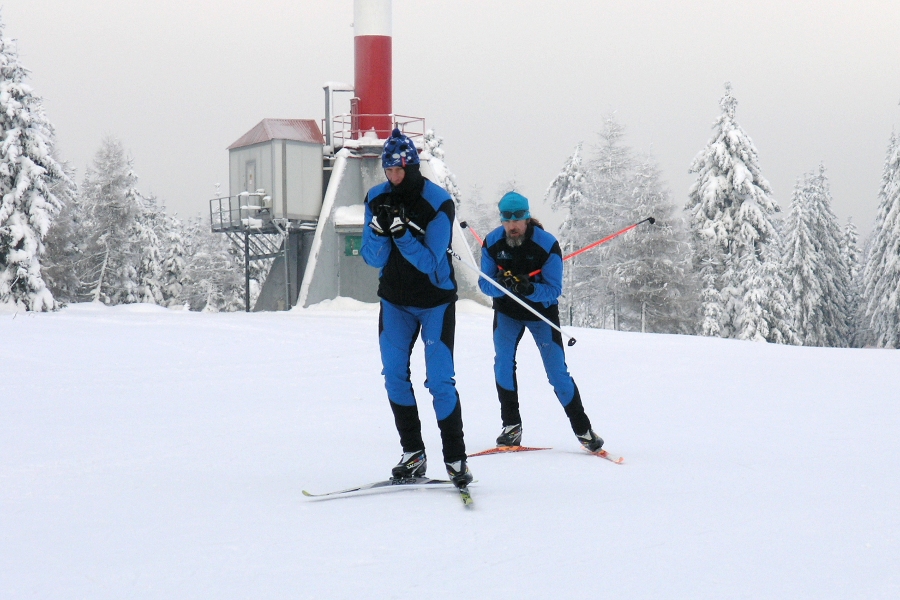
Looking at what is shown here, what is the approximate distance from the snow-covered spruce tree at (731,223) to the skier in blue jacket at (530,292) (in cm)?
3330

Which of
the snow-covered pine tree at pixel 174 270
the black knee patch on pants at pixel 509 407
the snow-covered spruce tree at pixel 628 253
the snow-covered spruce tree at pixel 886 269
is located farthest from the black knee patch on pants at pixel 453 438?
the snow-covered pine tree at pixel 174 270

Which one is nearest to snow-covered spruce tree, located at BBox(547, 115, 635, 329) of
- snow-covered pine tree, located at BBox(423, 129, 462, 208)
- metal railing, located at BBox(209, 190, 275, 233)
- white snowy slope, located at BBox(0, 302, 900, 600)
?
snow-covered pine tree, located at BBox(423, 129, 462, 208)

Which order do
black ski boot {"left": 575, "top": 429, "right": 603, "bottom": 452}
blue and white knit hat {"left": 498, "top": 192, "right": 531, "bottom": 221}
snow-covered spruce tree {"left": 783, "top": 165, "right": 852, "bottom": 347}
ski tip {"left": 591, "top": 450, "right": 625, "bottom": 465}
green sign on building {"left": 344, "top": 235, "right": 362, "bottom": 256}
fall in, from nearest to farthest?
ski tip {"left": 591, "top": 450, "right": 625, "bottom": 465} < blue and white knit hat {"left": 498, "top": 192, "right": 531, "bottom": 221} < black ski boot {"left": 575, "top": 429, "right": 603, "bottom": 452} < green sign on building {"left": 344, "top": 235, "right": 362, "bottom": 256} < snow-covered spruce tree {"left": 783, "top": 165, "right": 852, "bottom": 347}

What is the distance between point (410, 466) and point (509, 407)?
1.57 meters

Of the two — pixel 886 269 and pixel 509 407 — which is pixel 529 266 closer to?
pixel 509 407

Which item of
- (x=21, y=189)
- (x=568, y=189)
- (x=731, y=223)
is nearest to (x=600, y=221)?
(x=731, y=223)

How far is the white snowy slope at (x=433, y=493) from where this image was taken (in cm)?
324

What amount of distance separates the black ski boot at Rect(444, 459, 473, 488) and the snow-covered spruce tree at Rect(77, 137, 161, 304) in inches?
1685

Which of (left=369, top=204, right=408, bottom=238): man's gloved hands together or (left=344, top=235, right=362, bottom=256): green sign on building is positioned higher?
(left=344, top=235, right=362, bottom=256): green sign on building

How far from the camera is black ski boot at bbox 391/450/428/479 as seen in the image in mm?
4812

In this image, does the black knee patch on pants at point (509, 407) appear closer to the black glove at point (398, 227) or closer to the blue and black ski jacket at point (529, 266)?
the blue and black ski jacket at point (529, 266)

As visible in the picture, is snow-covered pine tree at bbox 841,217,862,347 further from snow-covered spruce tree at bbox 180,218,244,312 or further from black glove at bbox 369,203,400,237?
black glove at bbox 369,203,400,237

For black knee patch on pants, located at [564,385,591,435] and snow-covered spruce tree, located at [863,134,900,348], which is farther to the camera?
snow-covered spruce tree, located at [863,134,900,348]

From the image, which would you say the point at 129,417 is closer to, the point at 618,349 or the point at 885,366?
the point at 618,349
